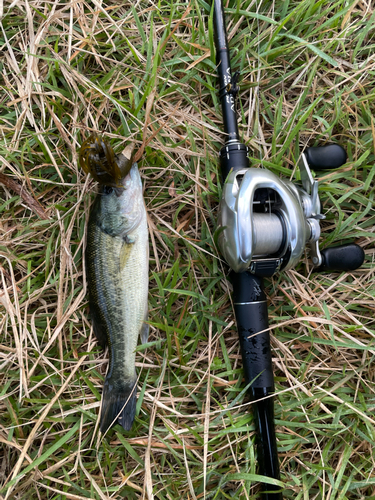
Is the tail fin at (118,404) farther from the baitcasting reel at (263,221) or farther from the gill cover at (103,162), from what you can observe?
the gill cover at (103,162)

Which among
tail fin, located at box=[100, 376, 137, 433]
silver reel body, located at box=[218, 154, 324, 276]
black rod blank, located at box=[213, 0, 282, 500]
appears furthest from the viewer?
tail fin, located at box=[100, 376, 137, 433]

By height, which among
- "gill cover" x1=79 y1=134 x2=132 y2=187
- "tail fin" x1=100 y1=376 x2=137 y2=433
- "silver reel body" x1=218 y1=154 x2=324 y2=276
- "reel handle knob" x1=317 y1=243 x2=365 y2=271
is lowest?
"tail fin" x1=100 y1=376 x2=137 y2=433

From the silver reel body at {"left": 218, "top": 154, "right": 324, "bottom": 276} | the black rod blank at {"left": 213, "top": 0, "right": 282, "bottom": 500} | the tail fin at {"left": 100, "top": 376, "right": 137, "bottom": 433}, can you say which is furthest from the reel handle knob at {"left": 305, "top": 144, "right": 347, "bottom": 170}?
the tail fin at {"left": 100, "top": 376, "right": 137, "bottom": 433}

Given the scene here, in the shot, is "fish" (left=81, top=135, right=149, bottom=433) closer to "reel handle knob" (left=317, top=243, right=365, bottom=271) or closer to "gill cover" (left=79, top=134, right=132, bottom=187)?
"gill cover" (left=79, top=134, right=132, bottom=187)

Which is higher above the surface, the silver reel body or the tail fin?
the silver reel body

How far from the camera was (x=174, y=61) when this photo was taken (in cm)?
212

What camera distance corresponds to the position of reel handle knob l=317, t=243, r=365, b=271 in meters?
2.01

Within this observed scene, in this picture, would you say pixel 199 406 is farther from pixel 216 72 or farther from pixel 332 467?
pixel 216 72

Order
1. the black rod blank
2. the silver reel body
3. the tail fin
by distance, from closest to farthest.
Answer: the silver reel body → the black rod blank → the tail fin

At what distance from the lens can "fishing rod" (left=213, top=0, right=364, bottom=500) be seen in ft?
5.58

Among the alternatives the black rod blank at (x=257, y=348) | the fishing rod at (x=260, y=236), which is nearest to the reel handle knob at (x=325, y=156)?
the fishing rod at (x=260, y=236)

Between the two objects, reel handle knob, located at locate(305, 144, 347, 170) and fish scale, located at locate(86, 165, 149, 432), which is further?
reel handle knob, located at locate(305, 144, 347, 170)

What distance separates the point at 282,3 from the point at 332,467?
3.09 m

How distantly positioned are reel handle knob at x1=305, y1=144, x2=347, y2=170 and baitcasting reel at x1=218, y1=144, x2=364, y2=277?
19 centimetres
